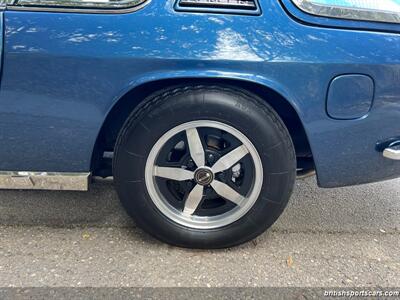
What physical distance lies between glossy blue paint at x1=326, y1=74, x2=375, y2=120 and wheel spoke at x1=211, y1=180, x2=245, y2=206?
2.30 ft

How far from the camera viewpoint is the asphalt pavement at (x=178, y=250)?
2.22 meters

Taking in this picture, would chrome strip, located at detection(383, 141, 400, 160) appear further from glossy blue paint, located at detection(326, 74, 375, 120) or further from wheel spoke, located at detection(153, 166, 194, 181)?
wheel spoke, located at detection(153, 166, 194, 181)

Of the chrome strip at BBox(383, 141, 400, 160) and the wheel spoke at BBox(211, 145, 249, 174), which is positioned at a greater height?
the chrome strip at BBox(383, 141, 400, 160)

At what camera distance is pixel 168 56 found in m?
2.09

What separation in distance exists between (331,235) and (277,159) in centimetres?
79

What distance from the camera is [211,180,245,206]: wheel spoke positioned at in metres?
2.38

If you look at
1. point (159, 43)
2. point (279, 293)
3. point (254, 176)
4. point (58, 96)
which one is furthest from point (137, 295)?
point (159, 43)

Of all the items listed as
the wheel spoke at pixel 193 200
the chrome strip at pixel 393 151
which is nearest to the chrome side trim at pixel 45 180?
the wheel spoke at pixel 193 200

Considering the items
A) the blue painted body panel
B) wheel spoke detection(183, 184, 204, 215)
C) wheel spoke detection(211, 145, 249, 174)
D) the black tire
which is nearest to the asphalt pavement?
the black tire

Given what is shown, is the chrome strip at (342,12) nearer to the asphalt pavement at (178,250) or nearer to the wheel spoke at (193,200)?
the wheel spoke at (193,200)

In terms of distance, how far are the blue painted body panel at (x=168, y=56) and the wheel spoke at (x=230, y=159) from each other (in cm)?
39

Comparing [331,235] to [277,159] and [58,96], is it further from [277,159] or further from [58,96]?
[58,96]

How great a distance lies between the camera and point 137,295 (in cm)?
209

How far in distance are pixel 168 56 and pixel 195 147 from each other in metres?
0.54
